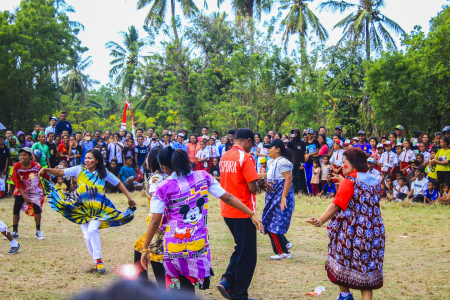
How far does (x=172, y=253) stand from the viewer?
394 cm

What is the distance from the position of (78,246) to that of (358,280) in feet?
17.9

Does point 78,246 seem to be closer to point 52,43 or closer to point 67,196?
point 67,196

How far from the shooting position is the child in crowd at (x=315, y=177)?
13.7m

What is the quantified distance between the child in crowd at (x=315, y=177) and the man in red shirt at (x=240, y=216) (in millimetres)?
8782

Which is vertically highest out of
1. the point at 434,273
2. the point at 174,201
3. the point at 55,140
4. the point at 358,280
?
the point at 55,140

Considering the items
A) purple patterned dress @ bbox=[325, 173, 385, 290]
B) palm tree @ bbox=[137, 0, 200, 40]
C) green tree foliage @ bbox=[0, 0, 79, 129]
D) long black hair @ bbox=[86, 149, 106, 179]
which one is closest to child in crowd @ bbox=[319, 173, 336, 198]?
long black hair @ bbox=[86, 149, 106, 179]

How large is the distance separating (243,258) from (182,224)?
1.27 metres

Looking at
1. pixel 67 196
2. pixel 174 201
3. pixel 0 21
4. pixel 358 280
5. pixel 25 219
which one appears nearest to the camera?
pixel 174 201

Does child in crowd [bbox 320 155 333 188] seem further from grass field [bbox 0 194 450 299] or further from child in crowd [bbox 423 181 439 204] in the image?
grass field [bbox 0 194 450 299]

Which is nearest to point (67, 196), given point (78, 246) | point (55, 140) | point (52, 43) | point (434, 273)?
point (78, 246)

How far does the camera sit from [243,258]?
4.90m

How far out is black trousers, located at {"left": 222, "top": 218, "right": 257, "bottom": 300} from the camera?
15.9ft

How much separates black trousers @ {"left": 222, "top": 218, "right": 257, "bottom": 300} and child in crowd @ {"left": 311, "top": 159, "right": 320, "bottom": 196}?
29.9 feet

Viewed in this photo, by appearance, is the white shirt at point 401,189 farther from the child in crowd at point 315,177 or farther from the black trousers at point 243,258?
the black trousers at point 243,258
